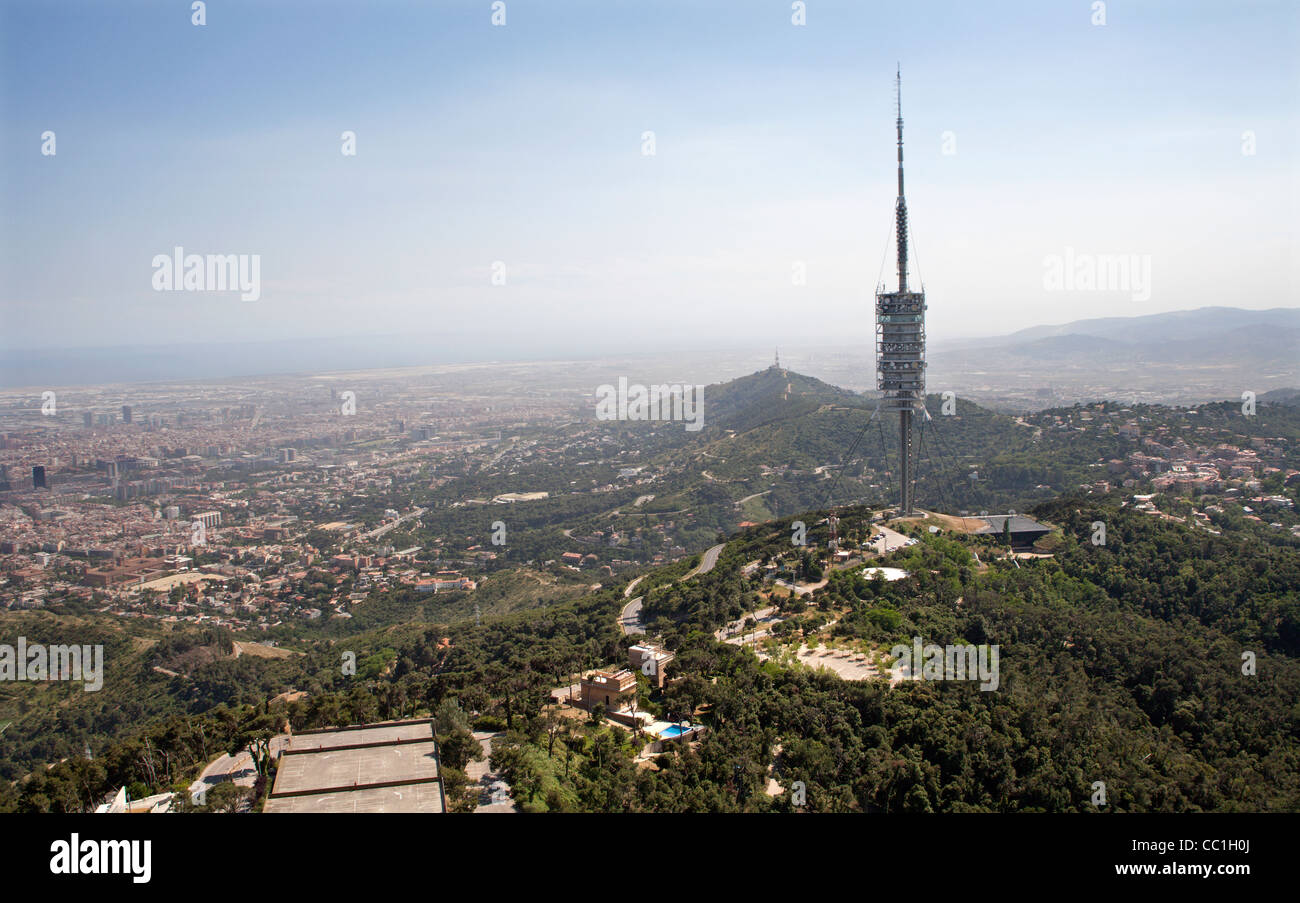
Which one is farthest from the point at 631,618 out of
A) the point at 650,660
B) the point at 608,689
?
the point at 608,689

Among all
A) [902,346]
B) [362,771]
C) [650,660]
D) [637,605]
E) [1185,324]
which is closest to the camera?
[362,771]

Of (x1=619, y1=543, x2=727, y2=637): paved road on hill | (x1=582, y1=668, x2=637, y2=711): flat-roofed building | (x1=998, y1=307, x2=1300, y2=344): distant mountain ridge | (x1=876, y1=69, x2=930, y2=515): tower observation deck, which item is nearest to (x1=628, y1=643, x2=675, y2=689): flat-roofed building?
(x1=582, y1=668, x2=637, y2=711): flat-roofed building

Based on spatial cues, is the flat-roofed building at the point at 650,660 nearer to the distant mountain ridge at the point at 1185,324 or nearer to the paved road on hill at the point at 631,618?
the paved road on hill at the point at 631,618

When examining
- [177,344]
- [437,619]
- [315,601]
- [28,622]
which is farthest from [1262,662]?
[177,344]

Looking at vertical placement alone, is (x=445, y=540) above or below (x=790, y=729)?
below

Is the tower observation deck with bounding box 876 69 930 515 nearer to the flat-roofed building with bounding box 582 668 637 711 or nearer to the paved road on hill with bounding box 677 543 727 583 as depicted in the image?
the paved road on hill with bounding box 677 543 727 583

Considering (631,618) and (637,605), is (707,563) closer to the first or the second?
(637,605)

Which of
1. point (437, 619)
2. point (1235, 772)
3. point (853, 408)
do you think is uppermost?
point (853, 408)
